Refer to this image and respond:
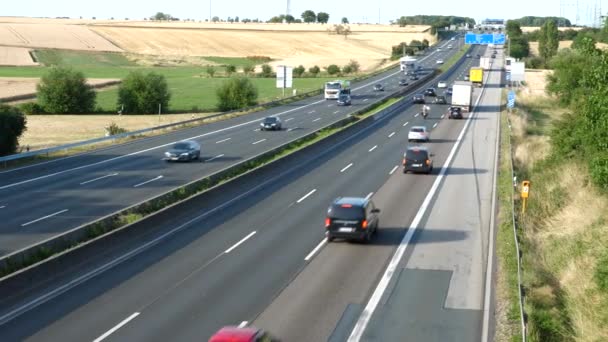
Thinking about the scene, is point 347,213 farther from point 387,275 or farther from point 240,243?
point 387,275

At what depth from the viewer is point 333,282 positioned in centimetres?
2023

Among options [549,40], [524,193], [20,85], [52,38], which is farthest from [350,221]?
[52,38]

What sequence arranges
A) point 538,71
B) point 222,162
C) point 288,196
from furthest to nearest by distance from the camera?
point 538,71 < point 222,162 < point 288,196

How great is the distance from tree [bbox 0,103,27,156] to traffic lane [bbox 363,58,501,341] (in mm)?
25182

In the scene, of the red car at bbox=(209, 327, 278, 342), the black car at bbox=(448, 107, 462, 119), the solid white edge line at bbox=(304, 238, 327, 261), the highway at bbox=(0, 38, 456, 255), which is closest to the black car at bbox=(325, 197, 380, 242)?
the solid white edge line at bbox=(304, 238, 327, 261)

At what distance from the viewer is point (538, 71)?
139750mm

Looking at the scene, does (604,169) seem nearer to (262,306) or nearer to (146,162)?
(262,306)

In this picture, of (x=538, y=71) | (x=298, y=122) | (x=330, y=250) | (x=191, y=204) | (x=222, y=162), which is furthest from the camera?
(x=538, y=71)

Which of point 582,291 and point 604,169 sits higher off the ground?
point 604,169

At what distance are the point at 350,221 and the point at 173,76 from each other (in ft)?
339

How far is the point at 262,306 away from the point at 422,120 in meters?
51.3

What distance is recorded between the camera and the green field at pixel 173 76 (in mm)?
89725

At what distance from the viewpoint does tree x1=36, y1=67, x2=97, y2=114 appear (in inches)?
3073

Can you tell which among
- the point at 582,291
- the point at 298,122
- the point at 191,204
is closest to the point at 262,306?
the point at 582,291
